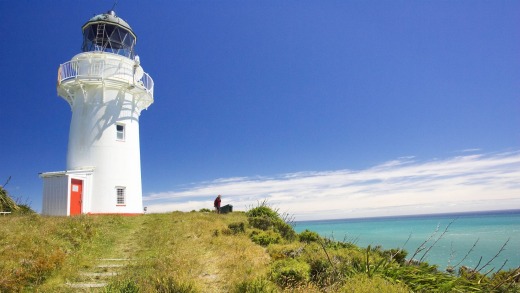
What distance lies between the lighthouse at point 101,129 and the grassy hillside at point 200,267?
597 centimetres

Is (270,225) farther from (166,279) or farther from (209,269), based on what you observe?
(166,279)

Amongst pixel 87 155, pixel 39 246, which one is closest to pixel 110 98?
pixel 87 155

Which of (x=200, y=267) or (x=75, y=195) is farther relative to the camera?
(x=75, y=195)

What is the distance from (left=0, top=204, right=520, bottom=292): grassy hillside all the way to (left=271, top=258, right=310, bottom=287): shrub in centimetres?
2

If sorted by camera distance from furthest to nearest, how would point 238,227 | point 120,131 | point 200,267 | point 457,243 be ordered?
point 457,243 < point 120,131 < point 238,227 < point 200,267

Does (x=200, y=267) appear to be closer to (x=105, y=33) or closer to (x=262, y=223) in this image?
(x=262, y=223)

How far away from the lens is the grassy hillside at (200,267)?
641 cm

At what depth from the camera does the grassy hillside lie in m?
6.41

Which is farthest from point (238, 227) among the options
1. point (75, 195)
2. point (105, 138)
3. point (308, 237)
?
point (105, 138)

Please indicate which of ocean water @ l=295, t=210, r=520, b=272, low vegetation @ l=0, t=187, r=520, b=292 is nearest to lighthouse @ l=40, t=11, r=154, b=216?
low vegetation @ l=0, t=187, r=520, b=292

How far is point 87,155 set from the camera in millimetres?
19484

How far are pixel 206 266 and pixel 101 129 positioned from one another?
15463mm

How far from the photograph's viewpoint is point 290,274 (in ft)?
23.2

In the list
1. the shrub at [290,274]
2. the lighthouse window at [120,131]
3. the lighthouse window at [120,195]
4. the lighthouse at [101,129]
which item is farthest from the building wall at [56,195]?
the shrub at [290,274]
